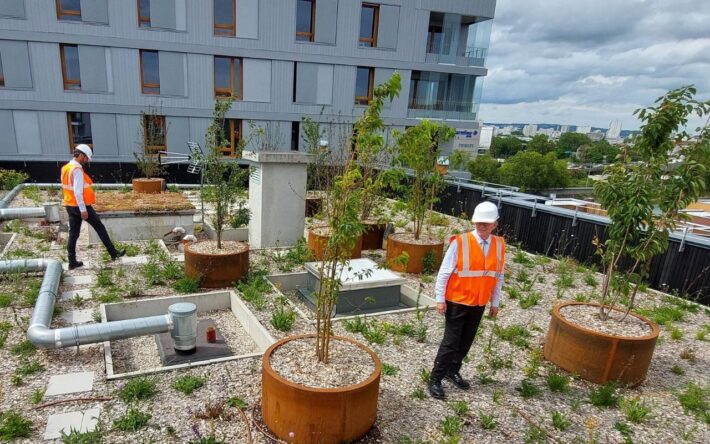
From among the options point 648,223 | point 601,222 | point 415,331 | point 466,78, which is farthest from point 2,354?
point 466,78

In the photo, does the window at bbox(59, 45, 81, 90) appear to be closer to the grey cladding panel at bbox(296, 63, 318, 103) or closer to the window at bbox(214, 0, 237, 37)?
the window at bbox(214, 0, 237, 37)

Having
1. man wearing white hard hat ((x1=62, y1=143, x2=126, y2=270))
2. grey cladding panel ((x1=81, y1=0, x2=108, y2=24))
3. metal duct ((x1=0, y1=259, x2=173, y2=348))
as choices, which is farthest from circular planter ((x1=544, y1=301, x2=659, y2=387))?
grey cladding panel ((x1=81, y1=0, x2=108, y2=24))

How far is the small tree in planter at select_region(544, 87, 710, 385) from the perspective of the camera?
168 inches

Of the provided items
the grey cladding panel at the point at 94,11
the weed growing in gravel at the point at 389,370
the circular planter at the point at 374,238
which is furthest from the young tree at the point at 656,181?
the grey cladding panel at the point at 94,11

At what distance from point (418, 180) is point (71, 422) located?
6.25 meters

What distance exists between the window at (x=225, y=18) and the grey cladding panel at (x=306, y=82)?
339 cm

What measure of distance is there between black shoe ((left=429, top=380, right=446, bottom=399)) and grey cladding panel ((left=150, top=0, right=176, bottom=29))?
19.7 m

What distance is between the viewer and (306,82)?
822 inches

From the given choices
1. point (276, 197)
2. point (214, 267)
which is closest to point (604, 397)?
point (214, 267)

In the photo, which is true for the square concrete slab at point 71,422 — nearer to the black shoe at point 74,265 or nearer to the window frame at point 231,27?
the black shoe at point 74,265

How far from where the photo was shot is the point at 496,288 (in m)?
3.89

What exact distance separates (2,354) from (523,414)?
204 inches

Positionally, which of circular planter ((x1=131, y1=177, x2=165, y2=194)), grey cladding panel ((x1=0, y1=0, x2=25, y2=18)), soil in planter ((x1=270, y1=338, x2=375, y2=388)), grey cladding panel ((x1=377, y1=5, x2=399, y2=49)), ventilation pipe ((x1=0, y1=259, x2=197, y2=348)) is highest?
grey cladding panel ((x1=377, y1=5, x2=399, y2=49))

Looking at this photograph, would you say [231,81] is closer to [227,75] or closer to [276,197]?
[227,75]
